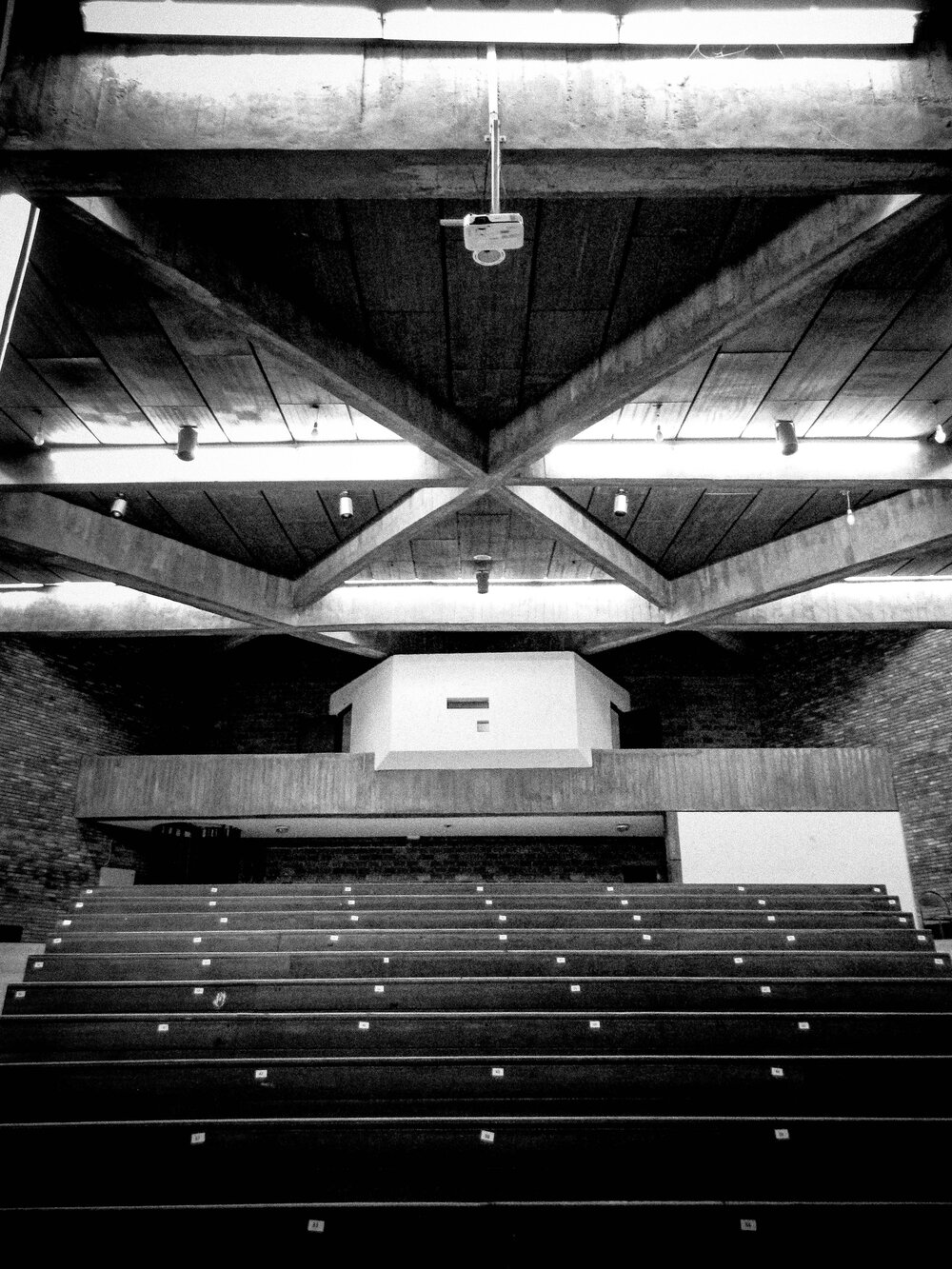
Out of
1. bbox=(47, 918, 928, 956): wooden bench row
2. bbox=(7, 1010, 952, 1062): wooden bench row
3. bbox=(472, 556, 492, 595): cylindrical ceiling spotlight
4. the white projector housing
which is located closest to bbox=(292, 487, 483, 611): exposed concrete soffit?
bbox=(472, 556, 492, 595): cylindrical ceiling spotlight

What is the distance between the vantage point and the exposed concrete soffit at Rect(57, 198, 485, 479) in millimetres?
3652

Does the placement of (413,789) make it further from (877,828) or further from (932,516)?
(932,516)

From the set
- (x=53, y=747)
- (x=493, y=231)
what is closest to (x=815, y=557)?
(x=493, y=231)

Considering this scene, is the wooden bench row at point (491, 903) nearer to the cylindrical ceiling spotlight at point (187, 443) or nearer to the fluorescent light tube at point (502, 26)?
the cylindrical ceiling spotlight at point (187, 443)

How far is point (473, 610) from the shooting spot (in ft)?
28.6

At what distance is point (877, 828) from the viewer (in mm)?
9383

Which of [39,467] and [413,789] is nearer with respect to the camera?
[39,467]

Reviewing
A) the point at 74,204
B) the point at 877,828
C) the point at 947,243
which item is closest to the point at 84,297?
the point at 74,204

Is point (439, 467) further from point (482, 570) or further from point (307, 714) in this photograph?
point (307, 714)

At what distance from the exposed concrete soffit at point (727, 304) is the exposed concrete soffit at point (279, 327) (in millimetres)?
584

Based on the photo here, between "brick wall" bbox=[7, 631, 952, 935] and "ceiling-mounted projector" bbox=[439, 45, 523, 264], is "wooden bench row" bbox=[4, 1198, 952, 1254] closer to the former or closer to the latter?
"ceiling-mounted projector" bbox=[439, 45, 523, 264]

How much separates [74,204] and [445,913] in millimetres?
5736

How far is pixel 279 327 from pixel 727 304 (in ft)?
7.23

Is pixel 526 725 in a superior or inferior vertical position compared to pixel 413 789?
superior
